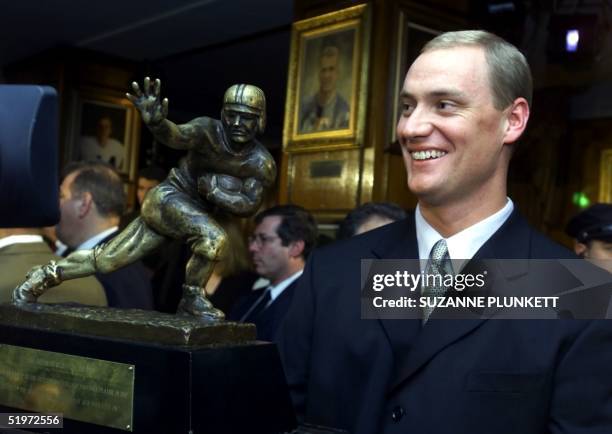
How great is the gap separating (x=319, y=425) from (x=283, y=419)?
9cm

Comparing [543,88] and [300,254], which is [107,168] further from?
[543,88]

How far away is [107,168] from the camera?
11.8ft

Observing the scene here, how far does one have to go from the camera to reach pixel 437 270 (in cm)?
167

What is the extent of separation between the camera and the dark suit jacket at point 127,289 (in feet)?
10.8

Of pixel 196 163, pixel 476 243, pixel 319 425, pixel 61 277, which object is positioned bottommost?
pixel 319 425

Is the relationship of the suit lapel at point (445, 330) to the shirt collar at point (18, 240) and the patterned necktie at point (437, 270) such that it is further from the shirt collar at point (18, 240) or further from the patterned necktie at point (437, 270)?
the shirt collar at point (18, 240)

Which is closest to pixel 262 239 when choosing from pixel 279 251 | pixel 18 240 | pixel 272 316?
pixel 279 251

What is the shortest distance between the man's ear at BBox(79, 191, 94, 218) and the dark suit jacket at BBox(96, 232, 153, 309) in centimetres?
34

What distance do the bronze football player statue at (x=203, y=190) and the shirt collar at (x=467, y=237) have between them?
14.7 inches

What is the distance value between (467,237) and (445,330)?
215 mm

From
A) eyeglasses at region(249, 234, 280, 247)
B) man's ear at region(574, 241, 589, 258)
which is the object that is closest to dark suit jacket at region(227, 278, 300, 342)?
eyeglasses at region(249, 234, 280, 247)

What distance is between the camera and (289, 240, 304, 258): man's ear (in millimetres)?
4109

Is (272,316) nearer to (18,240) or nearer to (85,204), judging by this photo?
(85,204)

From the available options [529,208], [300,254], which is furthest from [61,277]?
[529,208]
